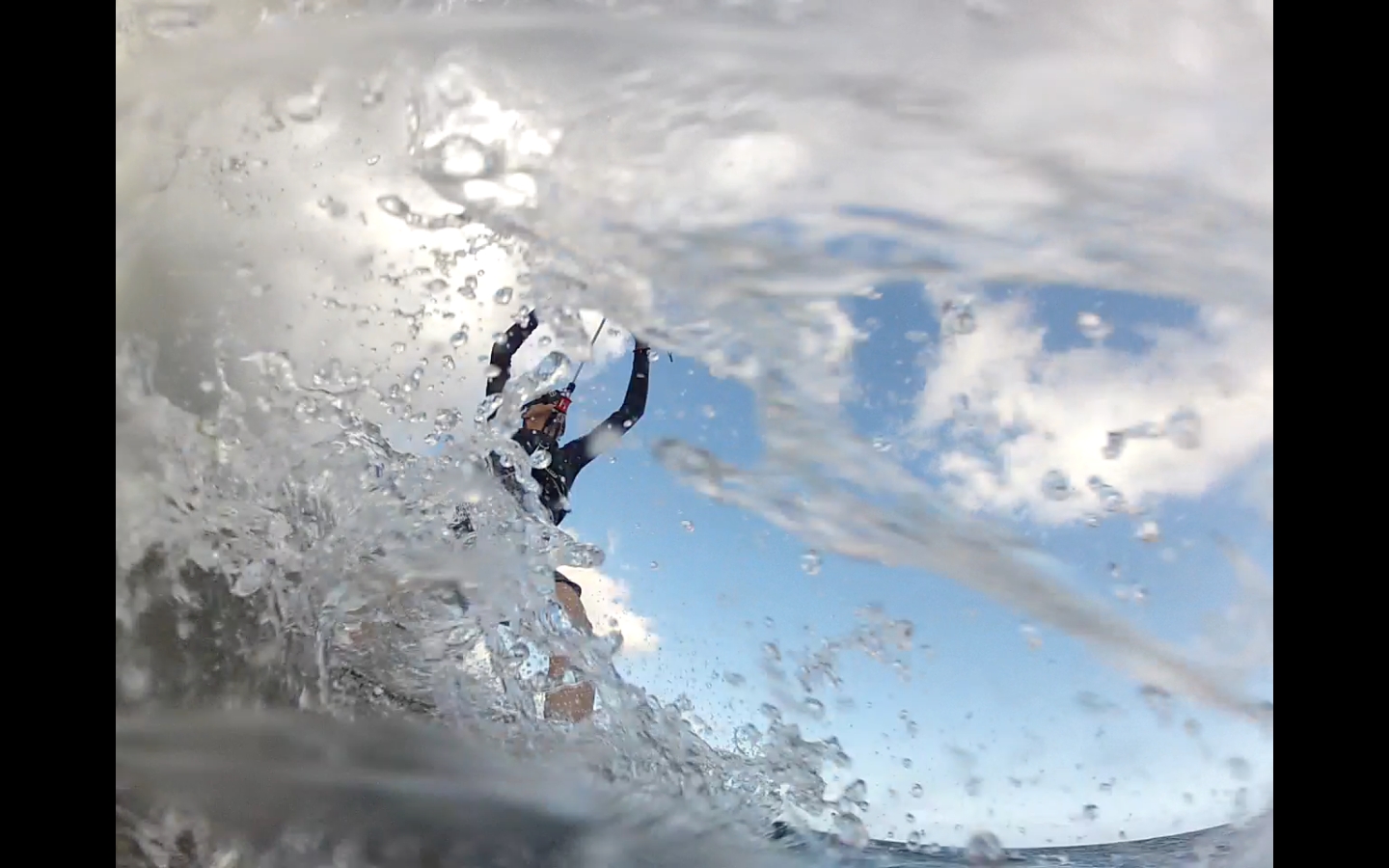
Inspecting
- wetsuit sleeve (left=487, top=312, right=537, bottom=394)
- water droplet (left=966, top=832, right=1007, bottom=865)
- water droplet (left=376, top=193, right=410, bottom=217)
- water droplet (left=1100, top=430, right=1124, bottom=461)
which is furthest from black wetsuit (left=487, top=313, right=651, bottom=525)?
water droplet (left=966, top=832, right=1007, bottom=865)

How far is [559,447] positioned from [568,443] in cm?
3

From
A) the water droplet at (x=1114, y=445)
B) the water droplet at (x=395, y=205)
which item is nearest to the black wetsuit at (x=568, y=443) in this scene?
the water droplet at (x=395, y=205)

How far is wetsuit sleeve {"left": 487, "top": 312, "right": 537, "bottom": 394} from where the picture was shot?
5.70 feet

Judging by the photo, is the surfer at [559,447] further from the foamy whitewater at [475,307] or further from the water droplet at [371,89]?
the water droplet at [371,89]

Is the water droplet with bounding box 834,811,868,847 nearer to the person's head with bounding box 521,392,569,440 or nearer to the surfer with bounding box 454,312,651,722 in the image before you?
the surfer with bounding box 454,312,651,722

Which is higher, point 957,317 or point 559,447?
point 957,317

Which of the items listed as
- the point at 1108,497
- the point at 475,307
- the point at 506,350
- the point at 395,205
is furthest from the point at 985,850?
the point at 395,205

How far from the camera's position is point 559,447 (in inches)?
73.5

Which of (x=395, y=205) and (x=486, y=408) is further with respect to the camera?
(x=395, y=205)

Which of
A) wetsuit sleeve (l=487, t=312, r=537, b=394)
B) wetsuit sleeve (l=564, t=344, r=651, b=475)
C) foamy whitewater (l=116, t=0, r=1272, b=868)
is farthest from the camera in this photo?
wetsuit sleeve (l=564, t=344, r=651, b=475)

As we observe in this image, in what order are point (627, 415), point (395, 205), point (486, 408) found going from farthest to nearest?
1. point (627, 415)
2. point (395, 205)
3. point (486, 408)

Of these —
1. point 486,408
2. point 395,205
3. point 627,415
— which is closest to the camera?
point 486,408

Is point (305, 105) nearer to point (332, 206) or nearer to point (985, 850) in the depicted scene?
point (332, 206)
